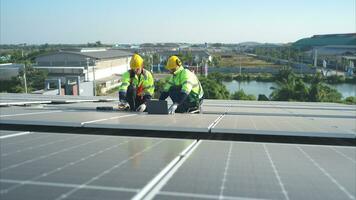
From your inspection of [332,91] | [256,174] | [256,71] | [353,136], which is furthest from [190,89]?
[256,71]

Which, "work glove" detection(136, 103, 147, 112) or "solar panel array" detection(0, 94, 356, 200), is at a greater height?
"solar panel array" detection(0, 94, 356, 200)

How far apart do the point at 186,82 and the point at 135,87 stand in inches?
58.4

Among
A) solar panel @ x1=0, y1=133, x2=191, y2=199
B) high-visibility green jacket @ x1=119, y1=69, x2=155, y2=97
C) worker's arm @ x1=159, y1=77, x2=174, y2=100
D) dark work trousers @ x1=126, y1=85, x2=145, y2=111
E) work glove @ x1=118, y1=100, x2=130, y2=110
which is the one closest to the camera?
solar panel @ x1=0, y1=133, x2=191, y2=199

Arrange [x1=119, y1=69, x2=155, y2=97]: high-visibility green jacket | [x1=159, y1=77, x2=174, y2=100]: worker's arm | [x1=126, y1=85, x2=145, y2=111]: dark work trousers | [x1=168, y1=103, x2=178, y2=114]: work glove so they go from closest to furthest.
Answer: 1. [x1=168, y1=103, x2=178, y2=114]: work glove
2. [x1=126, y1=85, x2=145, y2=111]: dark work trousers
3. [x1=159, y1=77, x2=174, y2=100]: worker's arm
4. [x1=119, y1=69, x2=155, y2=97]: high-visibility green jacket

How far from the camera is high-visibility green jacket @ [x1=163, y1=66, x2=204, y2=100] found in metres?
8.70

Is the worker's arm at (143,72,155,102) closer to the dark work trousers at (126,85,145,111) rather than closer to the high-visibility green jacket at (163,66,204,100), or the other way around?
the dark work trousers at (126,85,145,111)

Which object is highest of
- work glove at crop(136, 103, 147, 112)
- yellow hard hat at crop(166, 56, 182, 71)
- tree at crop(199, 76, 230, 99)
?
yellow hard hat at crop(166, 56, 182, 71)

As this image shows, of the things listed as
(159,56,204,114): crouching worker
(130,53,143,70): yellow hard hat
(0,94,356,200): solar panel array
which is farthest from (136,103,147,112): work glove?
(0,94,356,200): solar panel array

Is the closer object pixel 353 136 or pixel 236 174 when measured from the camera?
pixel 236 174

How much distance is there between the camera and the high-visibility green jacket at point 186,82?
870 centimetres

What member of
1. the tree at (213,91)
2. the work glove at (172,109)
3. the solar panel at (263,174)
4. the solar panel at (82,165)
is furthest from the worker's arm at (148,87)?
the tree at (213,91)

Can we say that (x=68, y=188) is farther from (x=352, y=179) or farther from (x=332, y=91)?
(x=332, y=91)

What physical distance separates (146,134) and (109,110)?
3152mm

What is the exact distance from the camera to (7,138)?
5188 mm
